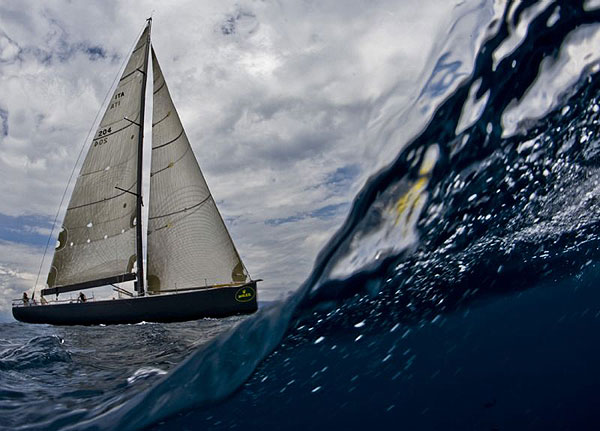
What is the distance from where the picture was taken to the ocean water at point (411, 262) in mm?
4363

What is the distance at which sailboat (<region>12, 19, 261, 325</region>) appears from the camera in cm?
2012

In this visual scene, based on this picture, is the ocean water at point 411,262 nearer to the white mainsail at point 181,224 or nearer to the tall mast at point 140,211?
the white mainsail at point 181,224

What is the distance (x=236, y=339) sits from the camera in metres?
5.91

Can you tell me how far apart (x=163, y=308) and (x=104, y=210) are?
8012 millimetres

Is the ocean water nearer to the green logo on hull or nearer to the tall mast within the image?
the green logo on hull

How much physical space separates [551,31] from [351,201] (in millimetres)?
2822

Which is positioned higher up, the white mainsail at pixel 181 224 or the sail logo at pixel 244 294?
the white mainsail at pixel 181 224

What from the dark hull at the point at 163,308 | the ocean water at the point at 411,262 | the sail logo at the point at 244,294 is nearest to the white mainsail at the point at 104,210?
the dark hull at the point at 163,308

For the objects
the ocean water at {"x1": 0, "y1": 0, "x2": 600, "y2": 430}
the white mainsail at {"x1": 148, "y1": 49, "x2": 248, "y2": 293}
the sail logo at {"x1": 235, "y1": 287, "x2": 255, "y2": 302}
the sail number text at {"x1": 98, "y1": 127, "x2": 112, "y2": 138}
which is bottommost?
the ocean water at {"x1": 0, "y1": 0, "x2": 600, "y2": 430}

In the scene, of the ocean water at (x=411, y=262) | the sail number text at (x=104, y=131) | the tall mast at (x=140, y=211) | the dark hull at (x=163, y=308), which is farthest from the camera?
the sail number text at (x=104, y=131)

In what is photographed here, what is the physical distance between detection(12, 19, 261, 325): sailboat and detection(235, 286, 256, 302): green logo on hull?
5cm

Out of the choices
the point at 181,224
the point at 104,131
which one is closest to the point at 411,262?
the point at 181,224

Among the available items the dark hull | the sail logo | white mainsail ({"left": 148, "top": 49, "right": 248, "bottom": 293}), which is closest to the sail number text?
white mainsail ({"left": 148, "top": 49, "right": 248, "bottom": 293})

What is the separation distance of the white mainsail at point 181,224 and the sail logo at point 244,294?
137cm
